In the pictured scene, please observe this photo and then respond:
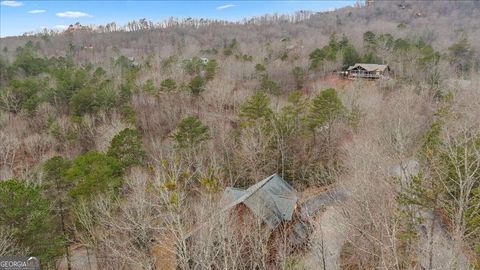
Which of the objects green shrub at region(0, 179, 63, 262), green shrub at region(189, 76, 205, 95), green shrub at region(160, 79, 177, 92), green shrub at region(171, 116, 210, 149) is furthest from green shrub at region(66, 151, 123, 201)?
green shrub at region(189, 76, 205, 95)

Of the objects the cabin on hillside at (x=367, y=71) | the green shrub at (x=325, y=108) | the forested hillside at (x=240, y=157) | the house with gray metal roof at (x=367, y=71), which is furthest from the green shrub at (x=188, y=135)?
the house with gray metal roof at (x=367, y=71)

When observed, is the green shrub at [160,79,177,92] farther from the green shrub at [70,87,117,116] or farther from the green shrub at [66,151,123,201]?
the green shrub at [66,151,123,201]

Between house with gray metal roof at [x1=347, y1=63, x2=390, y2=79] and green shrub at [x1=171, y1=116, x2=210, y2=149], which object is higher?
house with gray metal roof at [x1=347, y1=63, x2=390, y2=79]

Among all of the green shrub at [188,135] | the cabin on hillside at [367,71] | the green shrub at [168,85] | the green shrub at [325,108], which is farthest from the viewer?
the cabin on hillside at [367,71]

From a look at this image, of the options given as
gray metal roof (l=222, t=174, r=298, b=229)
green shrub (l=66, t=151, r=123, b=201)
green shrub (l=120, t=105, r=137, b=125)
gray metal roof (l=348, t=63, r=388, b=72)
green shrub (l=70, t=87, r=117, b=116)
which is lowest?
gray metal roof (l=222, t=174, r=298, b=229)

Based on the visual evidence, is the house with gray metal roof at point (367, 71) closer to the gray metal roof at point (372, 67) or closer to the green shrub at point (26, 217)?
the gray metal roof at point (372, 67)

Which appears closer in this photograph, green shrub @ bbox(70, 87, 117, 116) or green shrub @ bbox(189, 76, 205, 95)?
green shrub @ bbox(70, 87, 117, 116)

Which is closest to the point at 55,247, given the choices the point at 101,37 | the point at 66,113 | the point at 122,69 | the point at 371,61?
the point at 66,113
